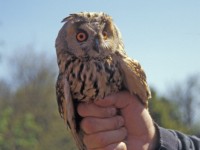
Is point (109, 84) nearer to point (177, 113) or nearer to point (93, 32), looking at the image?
point (93, 32)

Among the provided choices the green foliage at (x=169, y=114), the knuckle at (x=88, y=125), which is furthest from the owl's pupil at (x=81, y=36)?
the green foliage at (x=169, y=114)

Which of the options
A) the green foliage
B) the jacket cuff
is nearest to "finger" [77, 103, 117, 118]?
the jacket cuff

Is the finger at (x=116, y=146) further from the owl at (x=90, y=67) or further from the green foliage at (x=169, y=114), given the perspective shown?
the green foliage at (x=169, y=114)

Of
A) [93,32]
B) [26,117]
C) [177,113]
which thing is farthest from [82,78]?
[177,113]

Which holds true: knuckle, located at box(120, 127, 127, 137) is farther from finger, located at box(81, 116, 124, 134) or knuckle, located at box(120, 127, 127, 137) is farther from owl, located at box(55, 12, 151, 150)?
owl, located at box(55, 12, 151, 150)

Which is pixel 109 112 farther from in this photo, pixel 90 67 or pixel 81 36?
pixel 81 36

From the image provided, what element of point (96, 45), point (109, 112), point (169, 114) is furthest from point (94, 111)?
point (169, 114)
